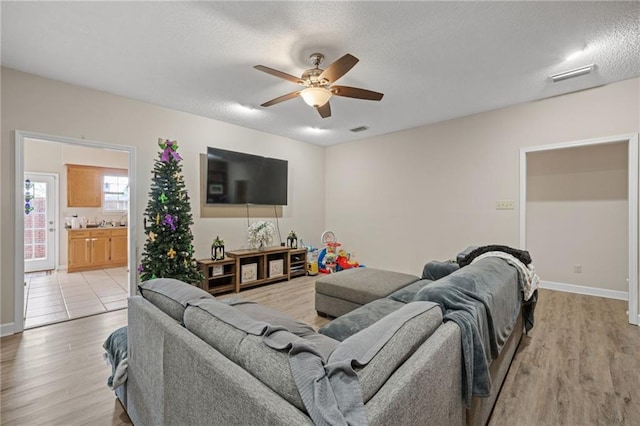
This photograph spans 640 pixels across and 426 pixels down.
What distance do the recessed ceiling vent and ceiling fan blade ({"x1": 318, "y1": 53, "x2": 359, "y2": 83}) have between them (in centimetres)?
250

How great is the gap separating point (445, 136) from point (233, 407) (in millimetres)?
4823

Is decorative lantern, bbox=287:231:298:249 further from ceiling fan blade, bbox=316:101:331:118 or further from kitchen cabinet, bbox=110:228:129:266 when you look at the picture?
kitchen cabinet, bbox=110:228:129:266

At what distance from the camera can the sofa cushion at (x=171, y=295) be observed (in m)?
1.41

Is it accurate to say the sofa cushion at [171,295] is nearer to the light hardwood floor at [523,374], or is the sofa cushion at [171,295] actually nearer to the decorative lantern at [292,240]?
the light hardwood floor at [523,374]

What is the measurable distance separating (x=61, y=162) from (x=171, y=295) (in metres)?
6.66

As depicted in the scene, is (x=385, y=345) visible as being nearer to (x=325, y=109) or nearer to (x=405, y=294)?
(x=405, y=294)

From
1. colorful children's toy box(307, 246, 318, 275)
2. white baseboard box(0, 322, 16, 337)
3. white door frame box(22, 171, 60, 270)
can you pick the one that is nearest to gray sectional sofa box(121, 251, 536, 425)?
white baseboard box(0, 322, 16, 337)

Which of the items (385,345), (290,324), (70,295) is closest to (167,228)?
(70,295)

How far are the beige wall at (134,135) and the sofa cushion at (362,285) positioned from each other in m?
2.31

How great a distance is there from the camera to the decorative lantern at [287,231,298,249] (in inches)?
213

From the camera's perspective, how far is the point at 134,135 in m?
3.78

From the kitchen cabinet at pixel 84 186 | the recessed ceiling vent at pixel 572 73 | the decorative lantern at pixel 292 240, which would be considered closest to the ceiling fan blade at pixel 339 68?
the recessed ceiling vent at pixel 572 73

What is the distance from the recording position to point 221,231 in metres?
4.71

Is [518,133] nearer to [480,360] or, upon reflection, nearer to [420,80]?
[420,80]
